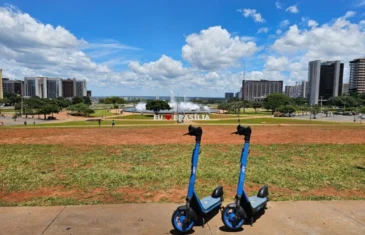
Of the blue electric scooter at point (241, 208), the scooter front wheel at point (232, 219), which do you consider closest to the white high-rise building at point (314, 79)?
the blue electric scooter at point (241, 208)

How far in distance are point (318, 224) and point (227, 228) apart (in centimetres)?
194

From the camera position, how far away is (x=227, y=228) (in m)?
5.22

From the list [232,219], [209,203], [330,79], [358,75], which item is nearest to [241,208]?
[232,219]

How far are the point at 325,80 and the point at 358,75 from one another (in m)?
24.2

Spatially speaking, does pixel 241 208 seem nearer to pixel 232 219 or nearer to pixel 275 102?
pixel 232 219

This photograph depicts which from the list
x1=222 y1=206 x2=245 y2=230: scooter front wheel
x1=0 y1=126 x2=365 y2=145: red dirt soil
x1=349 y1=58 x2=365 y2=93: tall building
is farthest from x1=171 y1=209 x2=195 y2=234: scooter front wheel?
x1=349 y1=58 x2=365 y2=93: tall building

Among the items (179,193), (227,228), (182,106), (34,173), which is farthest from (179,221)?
(182,106)

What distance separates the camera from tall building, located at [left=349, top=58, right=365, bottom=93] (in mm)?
190375

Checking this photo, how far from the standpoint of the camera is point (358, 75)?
192 m

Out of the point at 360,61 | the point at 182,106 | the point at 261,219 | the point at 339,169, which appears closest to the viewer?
the point at 261,219

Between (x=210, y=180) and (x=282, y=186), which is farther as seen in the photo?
(x=210, y=180)

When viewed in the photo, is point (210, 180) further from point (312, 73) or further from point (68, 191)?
point (312, 73)

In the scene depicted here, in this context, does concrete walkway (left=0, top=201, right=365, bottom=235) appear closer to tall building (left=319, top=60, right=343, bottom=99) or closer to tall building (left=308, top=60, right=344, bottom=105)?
tall building (left=308, top=60, right=344, bottom=105)

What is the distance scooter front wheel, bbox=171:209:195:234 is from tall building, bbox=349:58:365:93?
747 ft
